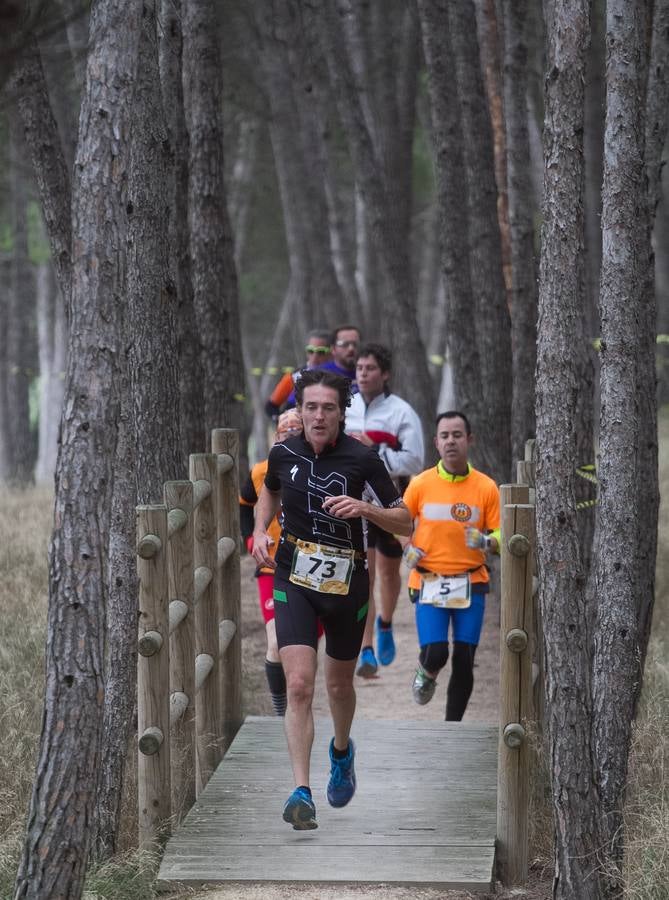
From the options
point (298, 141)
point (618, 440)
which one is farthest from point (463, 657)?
point (298, 141)

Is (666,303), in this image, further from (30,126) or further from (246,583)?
(30,126)

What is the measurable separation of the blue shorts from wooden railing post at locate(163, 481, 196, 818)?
150 centimetres

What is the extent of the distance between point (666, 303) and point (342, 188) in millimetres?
11724

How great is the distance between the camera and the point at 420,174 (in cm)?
3150

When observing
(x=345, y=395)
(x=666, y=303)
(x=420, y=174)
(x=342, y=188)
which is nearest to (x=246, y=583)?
(x=345, y=395)

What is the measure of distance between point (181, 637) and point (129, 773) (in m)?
0.85

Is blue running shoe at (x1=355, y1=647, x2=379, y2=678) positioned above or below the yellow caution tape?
below

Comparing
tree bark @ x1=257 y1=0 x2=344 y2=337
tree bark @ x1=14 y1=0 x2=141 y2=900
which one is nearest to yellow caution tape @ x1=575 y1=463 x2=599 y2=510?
→ tree bark @ x1=14 y1=0 x2=141 y2=900

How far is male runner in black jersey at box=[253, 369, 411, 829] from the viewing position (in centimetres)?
605

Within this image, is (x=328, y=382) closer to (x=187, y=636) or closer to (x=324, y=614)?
(x=324, y=614)

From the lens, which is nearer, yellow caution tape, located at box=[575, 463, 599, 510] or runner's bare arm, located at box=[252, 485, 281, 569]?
runner's bare arm, located at box=[252, 485, 281, 569]

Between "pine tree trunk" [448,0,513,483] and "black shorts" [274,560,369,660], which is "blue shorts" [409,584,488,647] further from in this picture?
"pine tree trunk" [448,0,513,483]

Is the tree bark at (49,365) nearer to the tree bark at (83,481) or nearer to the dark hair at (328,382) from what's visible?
the dark hair at (328,382)

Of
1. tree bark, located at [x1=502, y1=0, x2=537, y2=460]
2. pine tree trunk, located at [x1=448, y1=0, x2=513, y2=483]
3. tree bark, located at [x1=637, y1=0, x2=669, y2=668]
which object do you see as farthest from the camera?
pine tree trunk, located at [x1=448, y1=0, x2=513, y2=483]
